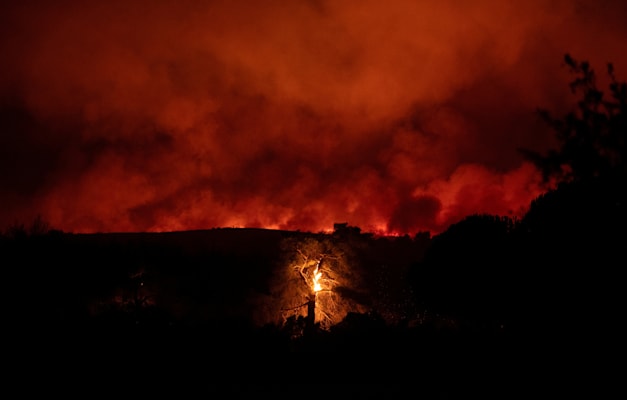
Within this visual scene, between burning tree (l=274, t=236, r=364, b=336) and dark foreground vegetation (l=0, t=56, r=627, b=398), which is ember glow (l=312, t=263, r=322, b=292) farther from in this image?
dark foreground vegetation (l=0, t=56, r=627, b=398)

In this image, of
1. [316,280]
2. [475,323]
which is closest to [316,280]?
[316,280]

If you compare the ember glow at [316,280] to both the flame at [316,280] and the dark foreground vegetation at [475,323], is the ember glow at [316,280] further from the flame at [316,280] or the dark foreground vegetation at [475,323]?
the dark foreground vegetation at [475,323]

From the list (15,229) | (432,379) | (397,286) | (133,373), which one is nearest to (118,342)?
(133,373)

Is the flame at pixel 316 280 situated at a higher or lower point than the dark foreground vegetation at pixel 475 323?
higher

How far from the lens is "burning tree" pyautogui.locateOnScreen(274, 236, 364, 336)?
35438 millimetres

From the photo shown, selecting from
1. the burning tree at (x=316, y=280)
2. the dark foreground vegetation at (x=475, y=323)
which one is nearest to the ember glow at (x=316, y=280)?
the burning tree at (x=316, y=280)

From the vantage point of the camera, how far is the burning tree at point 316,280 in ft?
116

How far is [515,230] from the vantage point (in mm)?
23344

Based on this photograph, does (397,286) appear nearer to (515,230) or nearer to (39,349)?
(515,230)

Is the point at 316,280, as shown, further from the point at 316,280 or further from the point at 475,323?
the point at 475,323

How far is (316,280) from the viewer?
35625 millimetres

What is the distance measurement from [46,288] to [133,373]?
563 inches

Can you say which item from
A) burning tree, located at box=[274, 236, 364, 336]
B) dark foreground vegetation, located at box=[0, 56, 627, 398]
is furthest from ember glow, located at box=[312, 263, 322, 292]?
dark foreground vegetation, located at box=[0, 56, 627, 398]

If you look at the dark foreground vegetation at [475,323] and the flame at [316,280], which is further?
the flame at [316,280]
